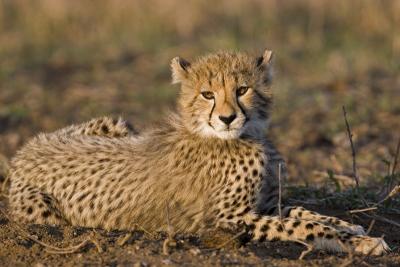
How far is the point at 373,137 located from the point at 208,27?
4.65m

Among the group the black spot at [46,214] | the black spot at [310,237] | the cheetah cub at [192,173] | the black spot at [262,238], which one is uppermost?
the cheetah cub at [192,173]

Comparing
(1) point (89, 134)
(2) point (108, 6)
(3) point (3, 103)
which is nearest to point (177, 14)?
(2) point (108, 6)

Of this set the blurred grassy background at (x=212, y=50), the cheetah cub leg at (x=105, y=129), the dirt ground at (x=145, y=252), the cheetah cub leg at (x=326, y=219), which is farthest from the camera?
the blurred grassy background at (x=212, y=50)

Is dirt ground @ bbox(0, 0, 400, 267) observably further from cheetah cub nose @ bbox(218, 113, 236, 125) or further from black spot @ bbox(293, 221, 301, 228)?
cheetah cub nose @ bbox(218, 113, 236, 125)

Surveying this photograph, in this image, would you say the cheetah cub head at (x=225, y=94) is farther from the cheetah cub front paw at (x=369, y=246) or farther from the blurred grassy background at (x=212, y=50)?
the blurred grassy background at (x=212, y=50)

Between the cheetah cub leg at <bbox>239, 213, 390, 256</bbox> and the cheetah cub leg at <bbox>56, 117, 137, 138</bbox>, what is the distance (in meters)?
1.33

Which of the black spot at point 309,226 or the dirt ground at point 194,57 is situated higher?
the dirt ground at point 194,57

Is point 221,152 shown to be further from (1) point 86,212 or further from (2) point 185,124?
(1) point 86,212

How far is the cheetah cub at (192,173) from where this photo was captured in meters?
4.29

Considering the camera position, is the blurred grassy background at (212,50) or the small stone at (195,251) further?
the blurred grassy background at (212,50)

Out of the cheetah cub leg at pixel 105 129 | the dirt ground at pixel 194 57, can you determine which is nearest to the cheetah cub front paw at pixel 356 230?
the dirt ground at pixel 194 57

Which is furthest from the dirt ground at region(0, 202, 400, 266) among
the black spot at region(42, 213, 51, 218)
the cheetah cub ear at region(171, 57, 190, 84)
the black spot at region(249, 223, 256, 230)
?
the cheetah cub ear at region(171, 57, 190, 84)

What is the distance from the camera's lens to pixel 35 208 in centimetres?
456

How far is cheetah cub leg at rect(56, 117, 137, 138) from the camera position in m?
5.30
